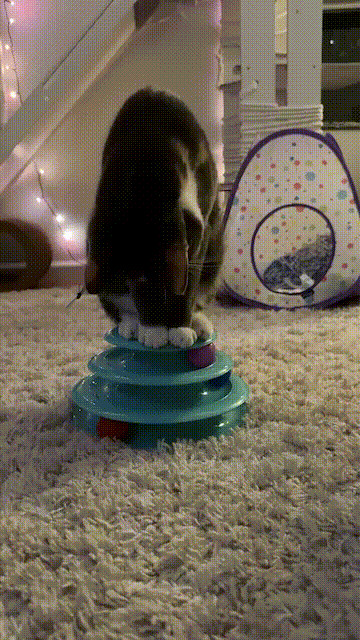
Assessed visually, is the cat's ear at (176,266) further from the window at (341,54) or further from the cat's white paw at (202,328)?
the window at (341,54)

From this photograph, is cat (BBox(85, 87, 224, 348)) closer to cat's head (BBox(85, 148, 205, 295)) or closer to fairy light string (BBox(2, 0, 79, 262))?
cat's head (BBox(85, 148, 205, 295))

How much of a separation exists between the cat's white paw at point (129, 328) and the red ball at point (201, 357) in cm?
11

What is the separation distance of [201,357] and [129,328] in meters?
0.13

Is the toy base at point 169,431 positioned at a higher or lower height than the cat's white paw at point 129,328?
lower

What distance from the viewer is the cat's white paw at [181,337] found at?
839 mm

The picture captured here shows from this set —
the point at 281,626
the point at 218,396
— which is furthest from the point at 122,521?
the point at 218,396

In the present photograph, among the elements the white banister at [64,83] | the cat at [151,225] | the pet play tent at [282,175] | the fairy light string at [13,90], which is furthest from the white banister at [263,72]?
the cat at [151,225]

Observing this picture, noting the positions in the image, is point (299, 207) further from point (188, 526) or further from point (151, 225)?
point (188, 526)

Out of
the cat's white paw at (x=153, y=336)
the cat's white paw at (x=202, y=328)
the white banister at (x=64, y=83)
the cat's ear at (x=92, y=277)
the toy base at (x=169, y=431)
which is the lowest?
the toy base at (x=169, y=431)

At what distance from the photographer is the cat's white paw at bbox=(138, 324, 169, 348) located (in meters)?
0.83

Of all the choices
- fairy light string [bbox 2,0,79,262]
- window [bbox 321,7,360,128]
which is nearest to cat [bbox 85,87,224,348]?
fairy light string [bbox 2,0,79,262]

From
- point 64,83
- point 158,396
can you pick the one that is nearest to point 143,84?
point 64,83

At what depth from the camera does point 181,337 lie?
839mm

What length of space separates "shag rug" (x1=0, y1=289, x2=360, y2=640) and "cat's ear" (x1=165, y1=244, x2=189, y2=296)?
0.23m
